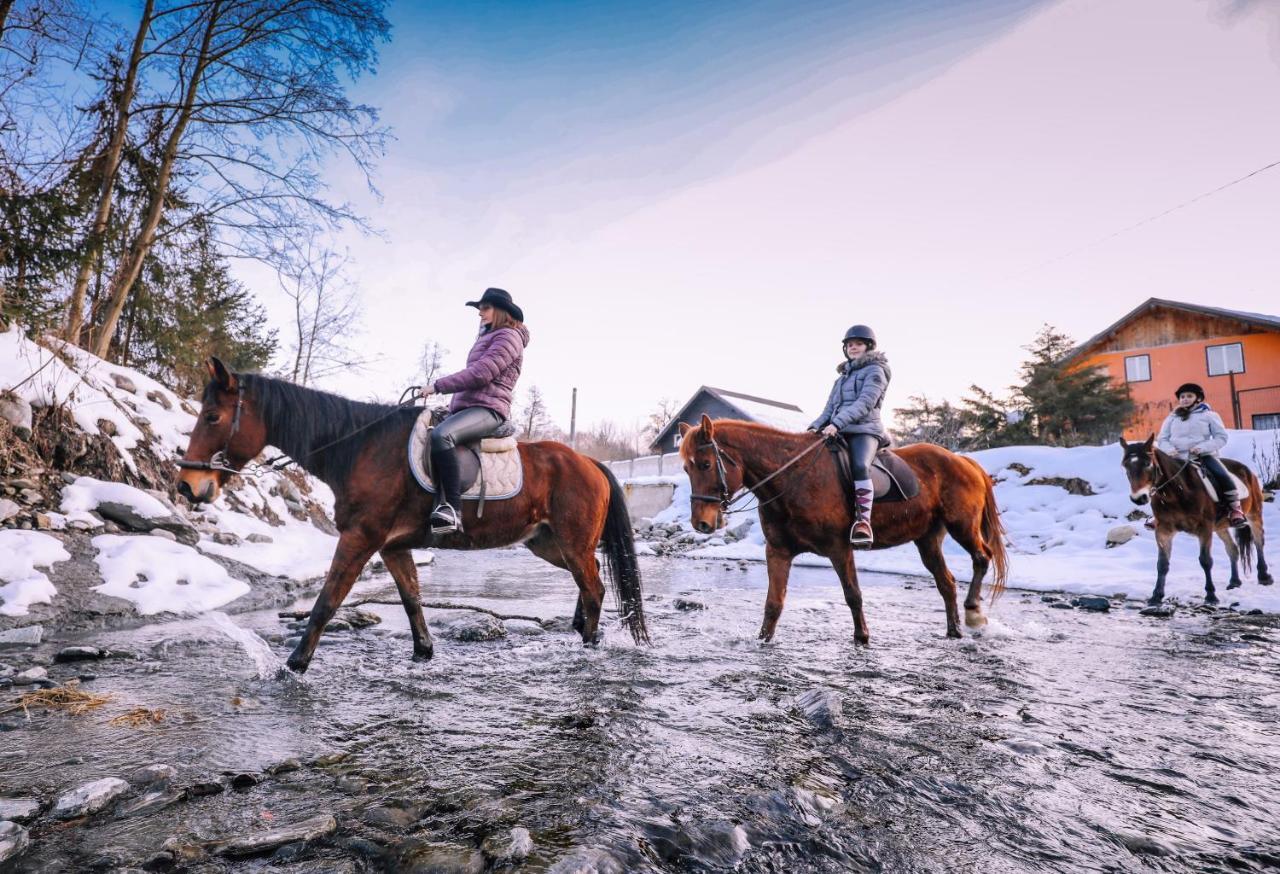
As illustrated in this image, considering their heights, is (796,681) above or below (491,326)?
below

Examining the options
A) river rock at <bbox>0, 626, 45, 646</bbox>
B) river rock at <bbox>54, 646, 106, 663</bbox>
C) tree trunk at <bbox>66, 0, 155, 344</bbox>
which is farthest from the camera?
tree trunk at <bbox>66, 0, 155, 344</bbox>

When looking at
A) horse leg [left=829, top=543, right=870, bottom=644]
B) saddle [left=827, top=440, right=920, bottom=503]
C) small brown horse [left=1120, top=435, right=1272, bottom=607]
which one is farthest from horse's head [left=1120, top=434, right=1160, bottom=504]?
horse leg [left=829, top=543, right=870, bottom=644]

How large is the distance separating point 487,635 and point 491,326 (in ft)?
8.78

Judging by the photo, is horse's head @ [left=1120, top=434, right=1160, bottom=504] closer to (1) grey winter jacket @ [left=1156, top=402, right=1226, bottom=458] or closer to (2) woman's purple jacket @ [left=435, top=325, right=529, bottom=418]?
(1) grey winter jacket @ [left=1156, top=402, right=1226, bottom=458]

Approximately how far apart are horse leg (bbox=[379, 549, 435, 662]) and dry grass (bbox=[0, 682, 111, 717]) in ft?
5.40

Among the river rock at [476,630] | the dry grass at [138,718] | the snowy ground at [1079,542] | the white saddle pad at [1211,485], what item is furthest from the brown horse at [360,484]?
the white saddle pad at [1211,485]

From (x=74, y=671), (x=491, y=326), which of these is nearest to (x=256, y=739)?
(x=74, y=671)

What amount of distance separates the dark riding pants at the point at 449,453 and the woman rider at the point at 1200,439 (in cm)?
892

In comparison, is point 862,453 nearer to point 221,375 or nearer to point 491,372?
point 491,372

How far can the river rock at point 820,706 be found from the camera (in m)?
2.95

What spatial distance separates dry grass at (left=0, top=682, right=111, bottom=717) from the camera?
292 cm

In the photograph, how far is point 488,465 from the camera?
15.2 feet

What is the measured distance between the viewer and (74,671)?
12.1ft

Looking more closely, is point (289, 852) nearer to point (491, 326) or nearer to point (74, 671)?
point (74, 671)
